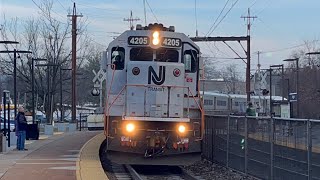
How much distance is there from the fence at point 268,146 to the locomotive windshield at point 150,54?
2.90 m

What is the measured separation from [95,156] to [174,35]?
16.7 feet

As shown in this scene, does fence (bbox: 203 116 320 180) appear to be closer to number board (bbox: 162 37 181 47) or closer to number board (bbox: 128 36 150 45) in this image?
number board (bbox: 162 37 181 47)

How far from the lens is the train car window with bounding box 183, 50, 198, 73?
1983 centimetres

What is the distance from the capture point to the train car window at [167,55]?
19422mm

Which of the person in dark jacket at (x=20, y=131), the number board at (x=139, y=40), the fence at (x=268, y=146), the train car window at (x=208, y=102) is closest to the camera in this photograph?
the fence at (x=268, y=146)

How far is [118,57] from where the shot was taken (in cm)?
1952

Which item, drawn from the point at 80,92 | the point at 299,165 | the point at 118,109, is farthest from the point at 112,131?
the point at 80,92

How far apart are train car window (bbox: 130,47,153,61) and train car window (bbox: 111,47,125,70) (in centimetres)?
29

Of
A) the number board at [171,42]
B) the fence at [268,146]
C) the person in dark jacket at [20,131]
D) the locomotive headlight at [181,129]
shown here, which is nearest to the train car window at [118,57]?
the number board at [171,42]

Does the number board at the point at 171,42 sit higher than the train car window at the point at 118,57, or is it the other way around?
the number board at the point at 171,42

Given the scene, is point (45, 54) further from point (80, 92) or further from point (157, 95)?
point (157, 95)

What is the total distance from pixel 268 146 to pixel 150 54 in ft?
16.7

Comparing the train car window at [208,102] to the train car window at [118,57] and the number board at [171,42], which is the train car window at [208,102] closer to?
the number board at [171,42]

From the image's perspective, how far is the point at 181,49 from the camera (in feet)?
64.3
